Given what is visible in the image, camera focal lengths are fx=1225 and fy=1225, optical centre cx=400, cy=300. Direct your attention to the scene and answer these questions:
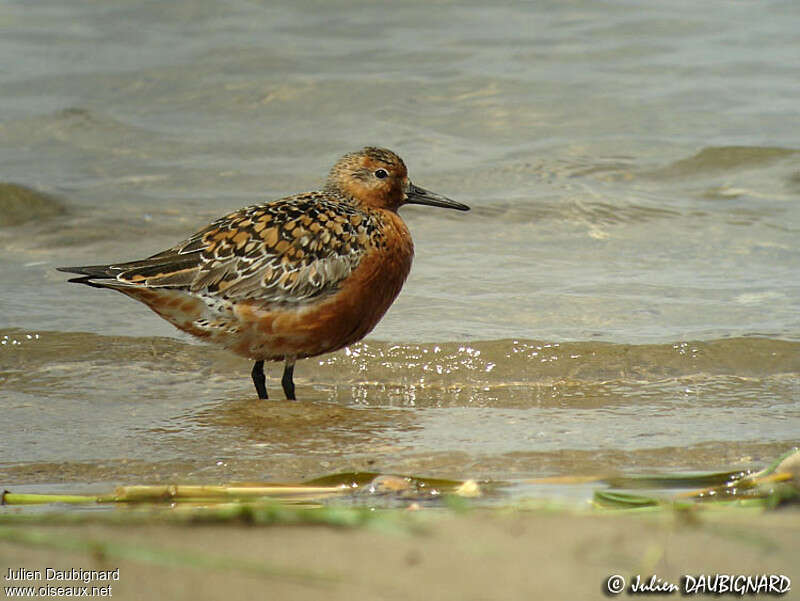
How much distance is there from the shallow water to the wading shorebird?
0.41 m

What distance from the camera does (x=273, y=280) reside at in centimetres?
620

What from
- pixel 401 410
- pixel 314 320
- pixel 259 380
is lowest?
pixel 401 410

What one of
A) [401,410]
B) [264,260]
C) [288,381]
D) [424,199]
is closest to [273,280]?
[264,260]

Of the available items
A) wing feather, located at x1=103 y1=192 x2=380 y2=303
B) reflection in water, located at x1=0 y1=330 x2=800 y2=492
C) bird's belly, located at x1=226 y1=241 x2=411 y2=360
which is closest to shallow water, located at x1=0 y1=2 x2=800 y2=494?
reflection in water, located at x1=0 y1=330 x2=800 y2=492

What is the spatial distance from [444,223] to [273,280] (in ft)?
13.6

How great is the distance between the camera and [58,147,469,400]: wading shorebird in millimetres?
6172

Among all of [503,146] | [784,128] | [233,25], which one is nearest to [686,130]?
[784,128]

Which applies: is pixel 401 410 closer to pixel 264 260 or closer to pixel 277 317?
pixel 277 317

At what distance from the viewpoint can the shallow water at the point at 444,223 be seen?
573 cm

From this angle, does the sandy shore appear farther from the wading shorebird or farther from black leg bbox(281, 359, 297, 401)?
black leg bbox(281, 359, 297, 401)

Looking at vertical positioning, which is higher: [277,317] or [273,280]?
[273,280]

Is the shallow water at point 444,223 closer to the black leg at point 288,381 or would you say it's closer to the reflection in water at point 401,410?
the reflection in water at point 401,410

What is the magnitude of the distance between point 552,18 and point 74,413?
9891 mm

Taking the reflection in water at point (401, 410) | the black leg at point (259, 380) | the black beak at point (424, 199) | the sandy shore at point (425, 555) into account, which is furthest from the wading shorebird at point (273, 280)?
the sandy shore at point (425, 555)
